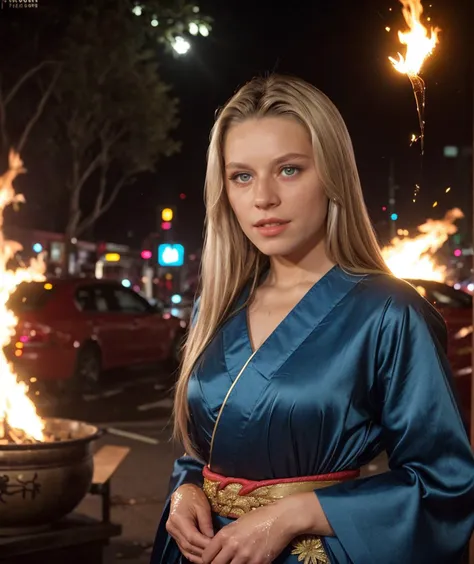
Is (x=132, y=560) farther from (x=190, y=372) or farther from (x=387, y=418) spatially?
(x=387, y=418)

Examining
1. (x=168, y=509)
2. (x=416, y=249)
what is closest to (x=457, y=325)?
(x=416, y=249)

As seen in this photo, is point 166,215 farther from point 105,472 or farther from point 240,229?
point 240,229

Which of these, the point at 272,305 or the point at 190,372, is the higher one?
the point at 272,305

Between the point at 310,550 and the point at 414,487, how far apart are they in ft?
0.93

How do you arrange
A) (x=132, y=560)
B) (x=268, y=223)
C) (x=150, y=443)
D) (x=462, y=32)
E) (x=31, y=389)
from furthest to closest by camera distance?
(x=31, y=389) → (x=150, y=443) → (x=132, y=560) → (x=462, y=32) → (x=268, y=223)

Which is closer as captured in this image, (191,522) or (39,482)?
(191,522)

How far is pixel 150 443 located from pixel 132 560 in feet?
11.2

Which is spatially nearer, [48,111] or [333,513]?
[333,513]

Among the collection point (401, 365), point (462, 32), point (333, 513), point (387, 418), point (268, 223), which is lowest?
point (333, 513)

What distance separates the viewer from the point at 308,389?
1.86 meters

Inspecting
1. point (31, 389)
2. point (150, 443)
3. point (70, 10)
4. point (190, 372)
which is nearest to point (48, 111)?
point (70, 10)

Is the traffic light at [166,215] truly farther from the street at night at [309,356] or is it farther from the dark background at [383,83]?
the dark background at [383,83]

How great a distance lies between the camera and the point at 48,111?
69.8ft

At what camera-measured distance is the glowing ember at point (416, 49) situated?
314cm
